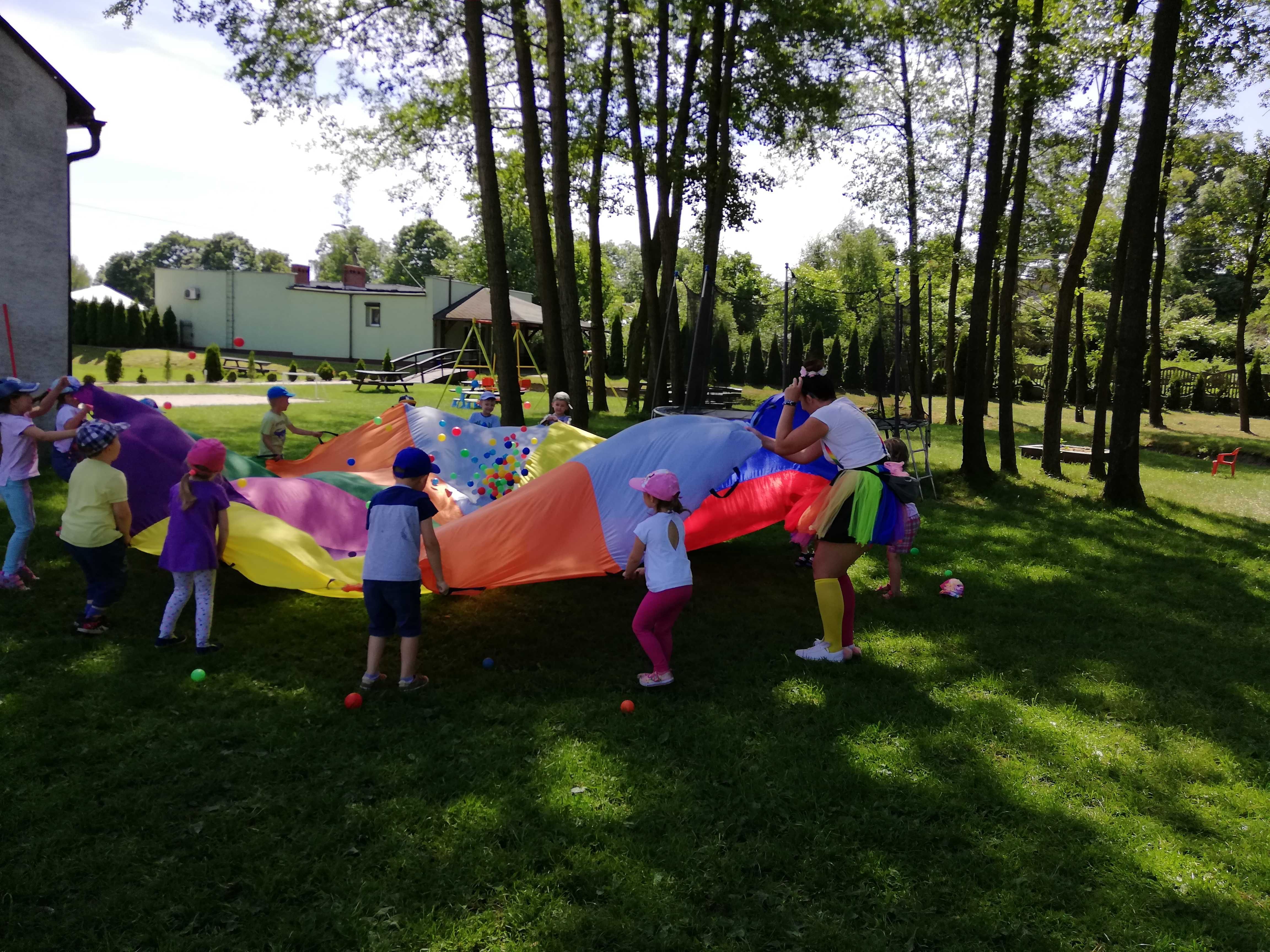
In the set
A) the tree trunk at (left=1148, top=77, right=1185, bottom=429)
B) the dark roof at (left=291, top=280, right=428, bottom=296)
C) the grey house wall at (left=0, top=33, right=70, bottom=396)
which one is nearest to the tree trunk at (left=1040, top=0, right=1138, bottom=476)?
the tree trunk at (left=1148, top=77, right=1185, bottom=429)

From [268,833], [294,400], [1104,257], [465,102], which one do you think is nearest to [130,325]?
[294,400]

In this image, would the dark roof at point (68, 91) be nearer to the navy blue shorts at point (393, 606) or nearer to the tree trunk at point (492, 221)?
the tree trunk at point (492, 221)

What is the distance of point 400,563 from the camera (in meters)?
4.50

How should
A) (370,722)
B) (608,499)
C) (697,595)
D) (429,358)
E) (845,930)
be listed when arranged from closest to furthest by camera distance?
1. (845,930)
2. (370,722)
3. (608,499)
4. (697,595)
5. (429,358)

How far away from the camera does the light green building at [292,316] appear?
3969 centimetres

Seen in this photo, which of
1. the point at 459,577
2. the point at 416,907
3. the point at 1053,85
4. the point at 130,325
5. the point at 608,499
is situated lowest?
the point at 416,907

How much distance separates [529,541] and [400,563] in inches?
42.6

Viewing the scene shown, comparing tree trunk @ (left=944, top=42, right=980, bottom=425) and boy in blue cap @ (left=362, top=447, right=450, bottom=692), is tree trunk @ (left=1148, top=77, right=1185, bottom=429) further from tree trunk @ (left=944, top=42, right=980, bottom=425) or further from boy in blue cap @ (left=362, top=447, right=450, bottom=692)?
boy in blue cap @ (left=362, top=447, right=450, bottom=692)

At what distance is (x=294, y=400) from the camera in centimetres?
2044

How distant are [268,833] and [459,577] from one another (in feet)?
6.73

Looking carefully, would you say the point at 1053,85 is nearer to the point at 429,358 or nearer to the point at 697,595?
the point at 697,595

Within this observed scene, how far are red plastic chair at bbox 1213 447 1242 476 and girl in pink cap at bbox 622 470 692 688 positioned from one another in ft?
46.5

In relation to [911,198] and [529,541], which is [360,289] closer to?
[911,198]

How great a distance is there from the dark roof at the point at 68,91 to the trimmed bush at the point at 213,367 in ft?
Answer: 58.4
